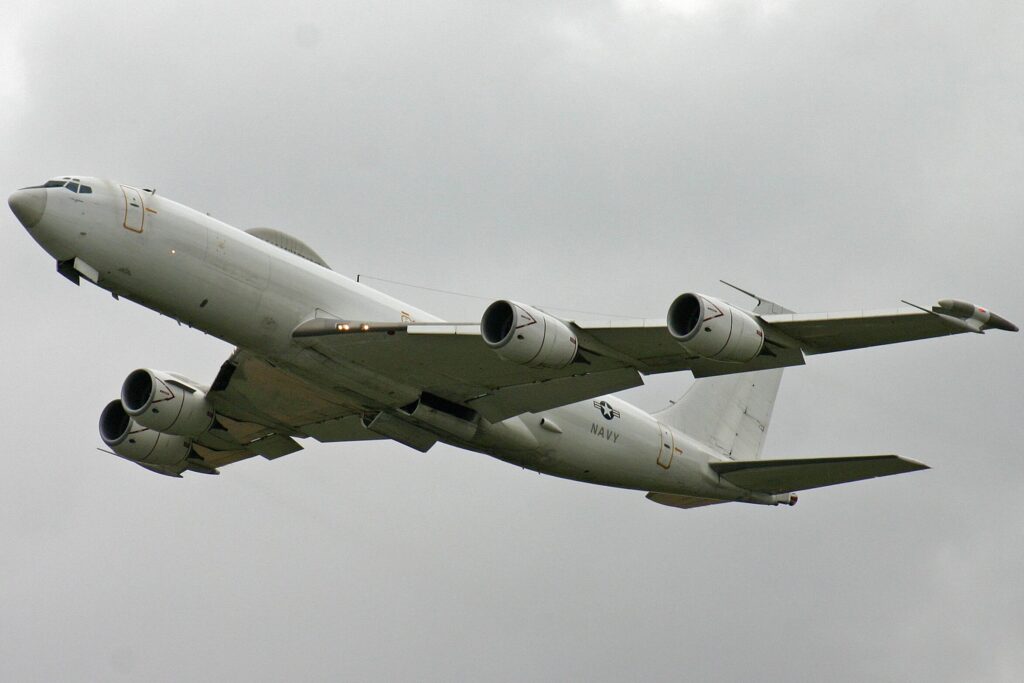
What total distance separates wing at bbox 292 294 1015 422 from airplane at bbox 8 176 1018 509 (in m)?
0.05

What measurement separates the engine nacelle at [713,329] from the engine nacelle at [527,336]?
2.59m

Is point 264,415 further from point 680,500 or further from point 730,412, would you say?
point 730,412

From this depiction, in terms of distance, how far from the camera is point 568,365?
3381 centimetres

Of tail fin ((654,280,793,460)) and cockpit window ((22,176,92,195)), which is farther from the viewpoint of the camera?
tail fin ((654,280,793,460))

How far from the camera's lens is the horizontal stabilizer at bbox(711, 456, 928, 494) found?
123ft

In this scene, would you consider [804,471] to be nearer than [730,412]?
Yes

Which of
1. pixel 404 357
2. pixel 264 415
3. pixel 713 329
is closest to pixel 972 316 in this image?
pixel 713 329

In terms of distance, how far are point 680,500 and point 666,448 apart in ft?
7.40

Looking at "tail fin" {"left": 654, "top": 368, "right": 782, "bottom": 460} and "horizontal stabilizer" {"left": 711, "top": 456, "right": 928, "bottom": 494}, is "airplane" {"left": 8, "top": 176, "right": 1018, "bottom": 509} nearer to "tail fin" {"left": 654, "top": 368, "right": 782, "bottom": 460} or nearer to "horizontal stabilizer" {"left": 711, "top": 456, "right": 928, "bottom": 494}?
"horizontal stabilizer" {"left": 711, "top": 456, "right": 928, "bottom": 494}

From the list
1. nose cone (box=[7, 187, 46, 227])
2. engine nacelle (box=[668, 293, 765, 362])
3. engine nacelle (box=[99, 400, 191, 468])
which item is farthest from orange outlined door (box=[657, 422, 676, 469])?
nose cone (box=[7, 187, 46, 227])

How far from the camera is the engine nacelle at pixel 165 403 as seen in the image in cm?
4003

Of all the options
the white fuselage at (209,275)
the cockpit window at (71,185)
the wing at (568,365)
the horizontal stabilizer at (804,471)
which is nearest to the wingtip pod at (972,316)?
the wing at (568,365)

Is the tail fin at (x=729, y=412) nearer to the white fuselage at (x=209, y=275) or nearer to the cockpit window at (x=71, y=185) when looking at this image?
the white fuselage at (x=209, y=275)

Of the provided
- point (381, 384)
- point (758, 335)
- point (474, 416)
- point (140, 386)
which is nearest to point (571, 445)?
point (474, 416)
